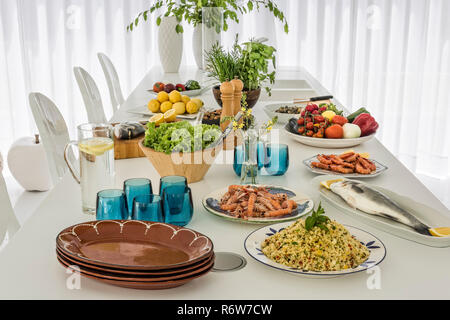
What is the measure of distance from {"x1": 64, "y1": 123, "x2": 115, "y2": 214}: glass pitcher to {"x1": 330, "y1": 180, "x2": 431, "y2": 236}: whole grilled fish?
0.54 meters

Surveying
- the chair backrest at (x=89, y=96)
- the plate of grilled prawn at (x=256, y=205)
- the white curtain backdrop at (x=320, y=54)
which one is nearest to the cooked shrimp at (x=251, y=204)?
the plate of grilled prawn at (x=256, y=205)

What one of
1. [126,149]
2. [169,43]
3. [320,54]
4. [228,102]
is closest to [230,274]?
[126,149]

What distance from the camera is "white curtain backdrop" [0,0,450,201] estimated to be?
4242 millimetres

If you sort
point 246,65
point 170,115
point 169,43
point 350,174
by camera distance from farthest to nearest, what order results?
point 169,43 < point 246,65 < point 170,115 < point 350,174

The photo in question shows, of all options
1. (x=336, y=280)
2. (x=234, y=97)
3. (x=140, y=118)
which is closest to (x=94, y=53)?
(x=140, y=118)

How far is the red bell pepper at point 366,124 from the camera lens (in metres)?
1.93

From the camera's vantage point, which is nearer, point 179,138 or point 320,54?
point 179,138

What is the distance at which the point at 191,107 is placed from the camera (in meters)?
2.26

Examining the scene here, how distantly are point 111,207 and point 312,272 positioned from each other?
0.46m

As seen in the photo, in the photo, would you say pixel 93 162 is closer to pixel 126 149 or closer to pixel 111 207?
pixel 111 207

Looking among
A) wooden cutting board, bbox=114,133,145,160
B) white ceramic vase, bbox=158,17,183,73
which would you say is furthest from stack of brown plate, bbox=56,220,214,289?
white ceramic vase, bbox=158,17,183,73

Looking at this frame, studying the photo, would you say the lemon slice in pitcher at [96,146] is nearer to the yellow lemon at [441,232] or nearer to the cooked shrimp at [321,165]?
the cooked shrimp at [321,165]

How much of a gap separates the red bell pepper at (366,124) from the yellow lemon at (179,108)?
0.69 metres
